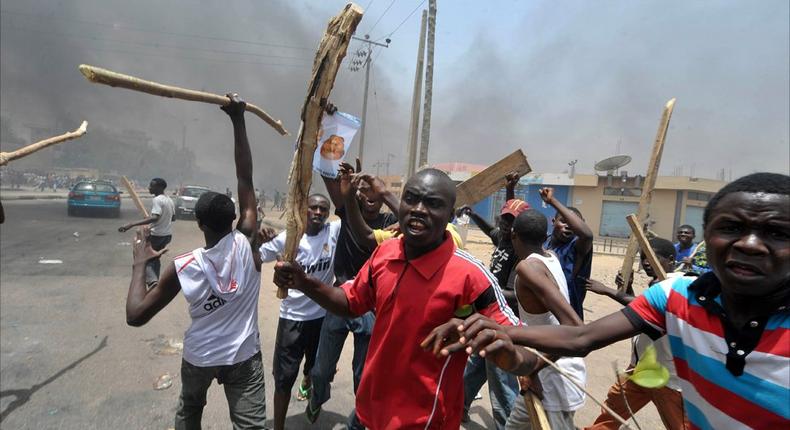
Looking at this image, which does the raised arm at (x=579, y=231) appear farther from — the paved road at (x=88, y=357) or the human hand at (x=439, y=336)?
the human hand at (x=439, y=336)

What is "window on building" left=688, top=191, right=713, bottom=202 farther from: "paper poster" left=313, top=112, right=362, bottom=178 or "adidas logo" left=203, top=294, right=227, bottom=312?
"adidas logo" left=203, top=294, right=227, bottom=312

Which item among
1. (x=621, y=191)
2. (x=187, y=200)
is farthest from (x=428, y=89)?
(x=621, y=191)

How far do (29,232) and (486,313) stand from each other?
14395 millimetres

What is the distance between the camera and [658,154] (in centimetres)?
287

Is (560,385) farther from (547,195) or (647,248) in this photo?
(547,195)

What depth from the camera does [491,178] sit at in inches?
152

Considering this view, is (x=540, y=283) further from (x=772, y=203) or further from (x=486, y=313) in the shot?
(x=772, y=203)

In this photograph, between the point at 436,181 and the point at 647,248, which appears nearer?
the point at 436,181

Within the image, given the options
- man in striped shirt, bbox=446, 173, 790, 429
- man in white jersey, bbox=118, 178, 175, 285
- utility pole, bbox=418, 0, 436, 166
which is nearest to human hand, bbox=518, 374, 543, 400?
man in striped shirt, bbox=446, 173, 790, 429

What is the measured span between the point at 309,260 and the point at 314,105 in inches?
67.7

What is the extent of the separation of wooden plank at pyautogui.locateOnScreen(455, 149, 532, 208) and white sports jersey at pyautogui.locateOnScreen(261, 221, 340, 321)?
1.31 metres

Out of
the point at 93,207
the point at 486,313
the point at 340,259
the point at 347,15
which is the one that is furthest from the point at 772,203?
the point at 93,207

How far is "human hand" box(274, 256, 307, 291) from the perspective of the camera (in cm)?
177

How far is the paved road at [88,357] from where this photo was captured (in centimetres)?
313
